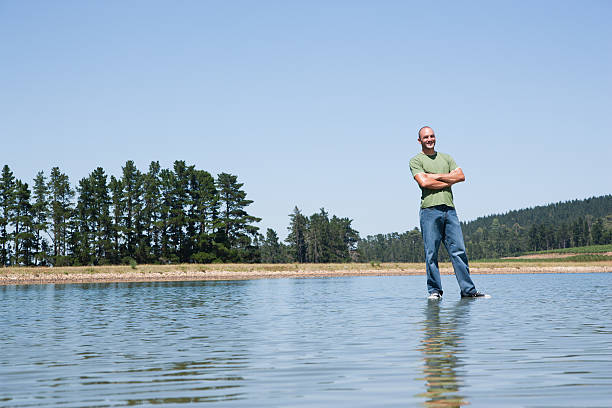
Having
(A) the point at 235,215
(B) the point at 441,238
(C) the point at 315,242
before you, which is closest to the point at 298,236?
(C) the point at 315,242

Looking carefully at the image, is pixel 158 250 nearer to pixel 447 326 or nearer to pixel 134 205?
pixel 134 205

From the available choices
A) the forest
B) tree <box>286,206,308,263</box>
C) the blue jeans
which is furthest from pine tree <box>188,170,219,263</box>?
the blue jeans

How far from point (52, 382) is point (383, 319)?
6442 millimetres

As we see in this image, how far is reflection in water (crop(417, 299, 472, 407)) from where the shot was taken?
4582mm

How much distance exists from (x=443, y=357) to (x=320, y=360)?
4.23ft

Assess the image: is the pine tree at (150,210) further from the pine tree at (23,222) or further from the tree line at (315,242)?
the tree line at (315,242)

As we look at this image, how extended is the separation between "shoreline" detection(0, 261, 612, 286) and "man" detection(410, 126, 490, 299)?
42095 mm

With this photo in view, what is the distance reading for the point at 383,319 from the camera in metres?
11.0

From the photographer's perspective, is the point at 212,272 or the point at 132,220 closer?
the point at 212,272

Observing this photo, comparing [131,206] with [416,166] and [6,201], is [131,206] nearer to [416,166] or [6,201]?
[6,201]

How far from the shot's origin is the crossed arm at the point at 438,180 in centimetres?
1559

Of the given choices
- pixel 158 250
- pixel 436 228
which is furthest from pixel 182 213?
pixel 436 228

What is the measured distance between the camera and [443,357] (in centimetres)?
648

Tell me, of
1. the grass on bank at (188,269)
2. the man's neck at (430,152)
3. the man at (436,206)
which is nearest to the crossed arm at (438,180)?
the man at (436,206)
